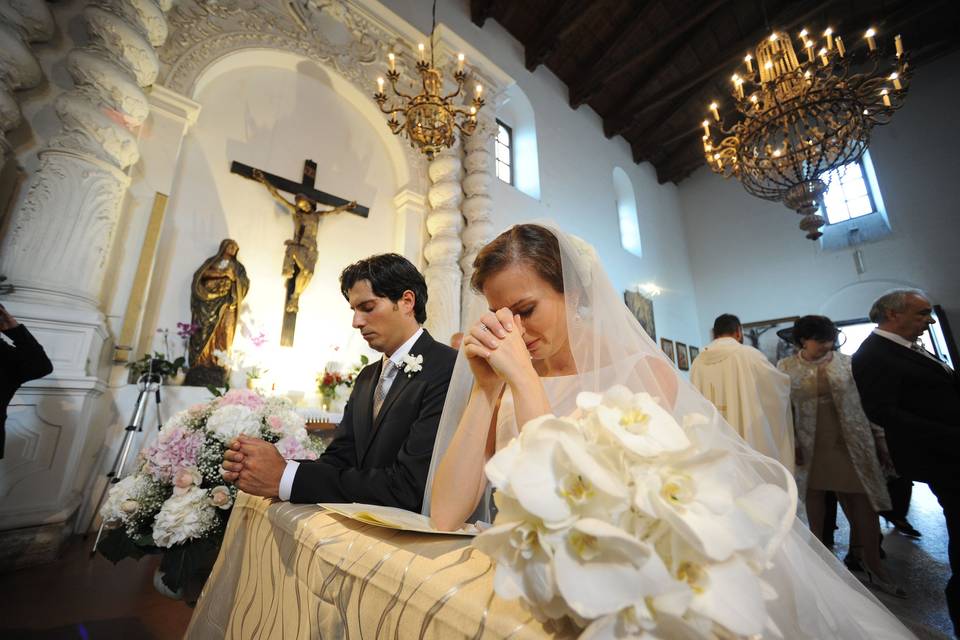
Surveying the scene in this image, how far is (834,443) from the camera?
2.79 m

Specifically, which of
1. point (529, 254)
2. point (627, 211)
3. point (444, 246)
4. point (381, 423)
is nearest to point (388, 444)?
point (381, 423)

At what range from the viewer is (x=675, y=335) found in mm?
9398

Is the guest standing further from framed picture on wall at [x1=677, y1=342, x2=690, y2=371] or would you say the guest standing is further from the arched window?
framed picture on wall at [x1=677, y1=342, x2=690, y2=371]

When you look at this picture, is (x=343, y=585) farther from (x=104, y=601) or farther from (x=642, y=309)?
(x=642, y=309)

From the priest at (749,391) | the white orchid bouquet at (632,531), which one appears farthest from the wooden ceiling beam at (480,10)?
the white orchid bouquet at (632,531)

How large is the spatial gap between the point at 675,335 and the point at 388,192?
25.1ft

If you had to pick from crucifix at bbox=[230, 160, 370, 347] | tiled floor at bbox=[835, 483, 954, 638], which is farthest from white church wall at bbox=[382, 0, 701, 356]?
tiled floor at bbox=[835, 483, 954, 638]

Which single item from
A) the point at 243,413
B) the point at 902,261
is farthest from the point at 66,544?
the point at 902,261

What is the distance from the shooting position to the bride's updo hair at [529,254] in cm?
137

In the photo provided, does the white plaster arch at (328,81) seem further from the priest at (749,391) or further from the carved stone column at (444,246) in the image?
the priest at (749,391)

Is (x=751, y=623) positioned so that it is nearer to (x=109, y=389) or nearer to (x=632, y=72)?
(x=109, y=389)

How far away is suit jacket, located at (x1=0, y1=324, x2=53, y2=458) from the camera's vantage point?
6.51ft

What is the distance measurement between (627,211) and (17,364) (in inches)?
410

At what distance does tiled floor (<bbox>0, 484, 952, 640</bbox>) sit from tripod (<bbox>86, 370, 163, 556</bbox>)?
1.13ft
